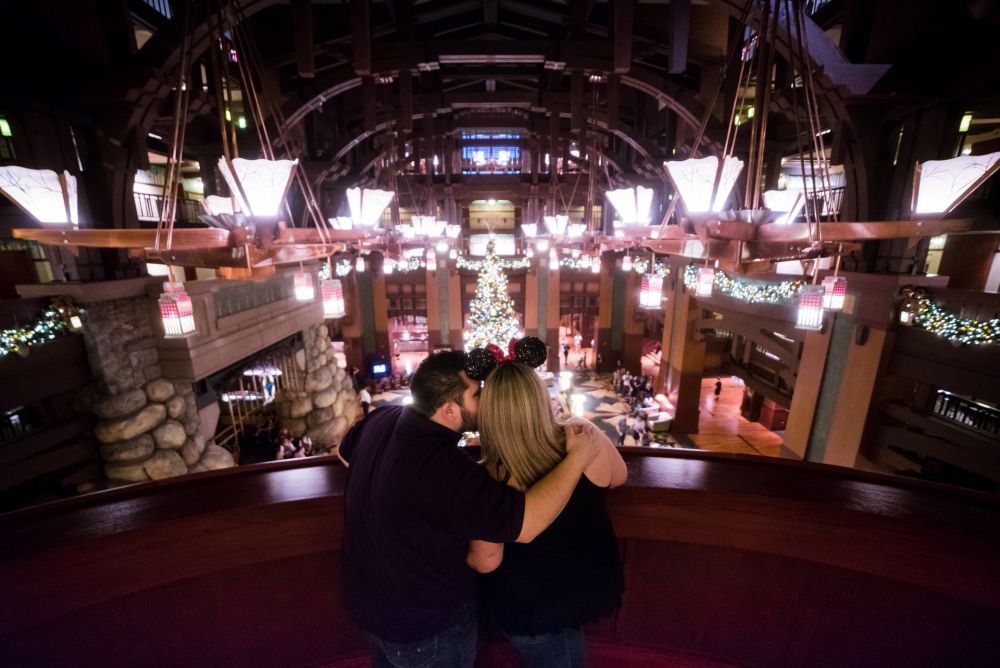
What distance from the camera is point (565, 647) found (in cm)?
153

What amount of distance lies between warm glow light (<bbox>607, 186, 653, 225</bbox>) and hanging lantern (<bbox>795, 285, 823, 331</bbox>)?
2036 mm

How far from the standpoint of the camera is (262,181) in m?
2.87

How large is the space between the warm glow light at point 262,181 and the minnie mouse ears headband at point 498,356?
2.29 meters

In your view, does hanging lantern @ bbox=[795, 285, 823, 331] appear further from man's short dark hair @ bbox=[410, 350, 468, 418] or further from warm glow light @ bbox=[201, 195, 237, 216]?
warm glow light @ bbox=[201, 195, 237, 216]

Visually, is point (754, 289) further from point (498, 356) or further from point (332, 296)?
point (498, 356)

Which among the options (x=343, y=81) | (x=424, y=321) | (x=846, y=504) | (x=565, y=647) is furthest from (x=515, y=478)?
(x=424, y=321)

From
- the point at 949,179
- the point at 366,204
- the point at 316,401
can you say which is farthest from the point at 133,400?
the point at 949,179

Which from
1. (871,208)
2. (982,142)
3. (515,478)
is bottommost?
(515,478)

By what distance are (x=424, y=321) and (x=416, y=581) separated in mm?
21346

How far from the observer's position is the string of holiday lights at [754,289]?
757 centimetres

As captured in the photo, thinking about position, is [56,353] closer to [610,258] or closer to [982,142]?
[610,258]

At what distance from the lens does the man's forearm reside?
120 cm

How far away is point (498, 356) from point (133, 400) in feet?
24.8

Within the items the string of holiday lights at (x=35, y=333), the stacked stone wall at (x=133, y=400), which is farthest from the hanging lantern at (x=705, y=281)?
the string of holiday lights at (x=35, y=333)
